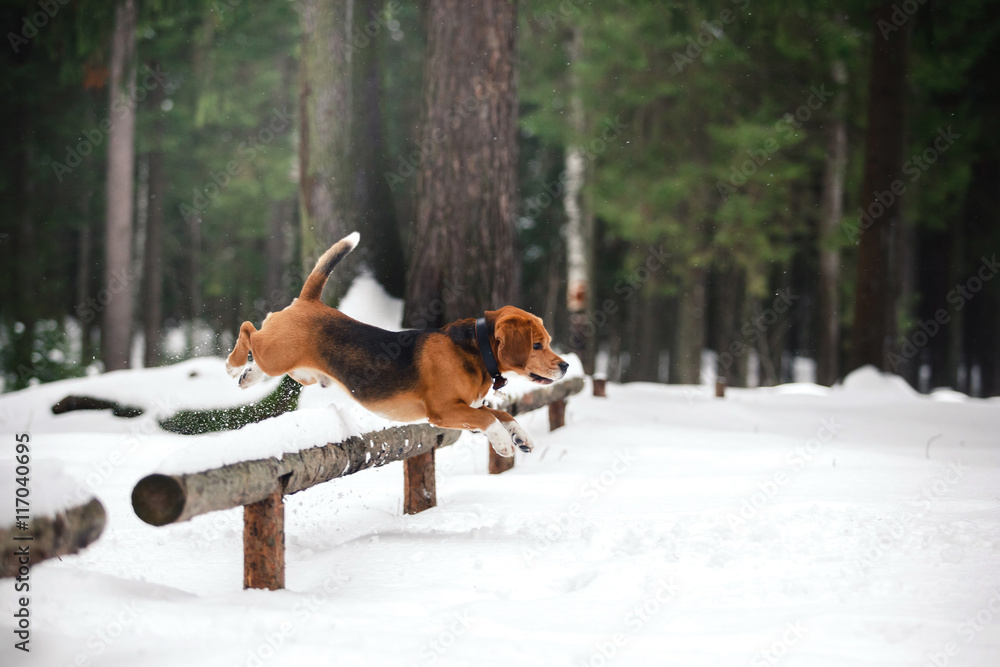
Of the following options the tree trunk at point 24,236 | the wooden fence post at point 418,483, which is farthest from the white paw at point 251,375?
the tree trunk at point 24,236

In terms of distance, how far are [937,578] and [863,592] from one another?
0.41 metres

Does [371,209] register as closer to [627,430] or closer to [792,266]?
[627,430]

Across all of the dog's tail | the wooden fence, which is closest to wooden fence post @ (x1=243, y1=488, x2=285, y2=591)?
the wooden fence

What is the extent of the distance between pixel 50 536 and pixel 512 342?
2.17 m

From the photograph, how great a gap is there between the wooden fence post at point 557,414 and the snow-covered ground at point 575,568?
75 cm

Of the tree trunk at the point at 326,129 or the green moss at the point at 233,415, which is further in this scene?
the tree trunk at the point at 326,129

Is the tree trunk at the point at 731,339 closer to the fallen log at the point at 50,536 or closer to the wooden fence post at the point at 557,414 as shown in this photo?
the wooden fence post at the point at 557,414

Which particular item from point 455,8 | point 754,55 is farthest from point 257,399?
point 754,55

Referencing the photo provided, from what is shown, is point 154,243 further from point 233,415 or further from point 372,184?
point 372,184

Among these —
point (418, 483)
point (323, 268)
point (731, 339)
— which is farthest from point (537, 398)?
point (731, 339)

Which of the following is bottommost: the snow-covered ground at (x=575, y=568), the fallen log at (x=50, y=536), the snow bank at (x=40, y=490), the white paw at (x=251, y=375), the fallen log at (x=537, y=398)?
the snow-covered ground at (x=575, y=568)

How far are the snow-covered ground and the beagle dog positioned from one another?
778mm

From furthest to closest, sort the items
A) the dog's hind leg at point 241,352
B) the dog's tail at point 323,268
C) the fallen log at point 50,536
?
the dog's tail at point 323,268
the dog's hind leg at point 241,352
the fallen log at point 50,536

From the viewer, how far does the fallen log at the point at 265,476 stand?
2887 millimetres
